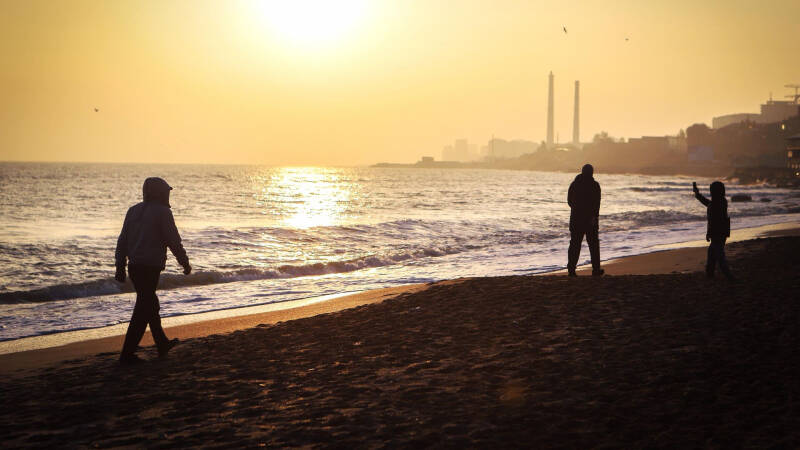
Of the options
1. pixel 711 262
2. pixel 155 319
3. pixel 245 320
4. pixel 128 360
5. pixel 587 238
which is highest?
pixel 587 238

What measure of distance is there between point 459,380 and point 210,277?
457 inches

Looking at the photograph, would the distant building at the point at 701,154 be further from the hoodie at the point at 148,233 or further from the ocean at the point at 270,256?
the hoodie at the point at 148,233

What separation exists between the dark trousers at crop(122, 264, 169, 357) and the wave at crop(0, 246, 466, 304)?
7648 millimetres

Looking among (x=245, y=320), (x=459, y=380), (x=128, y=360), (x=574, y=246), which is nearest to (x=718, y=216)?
(x=574, y=246)

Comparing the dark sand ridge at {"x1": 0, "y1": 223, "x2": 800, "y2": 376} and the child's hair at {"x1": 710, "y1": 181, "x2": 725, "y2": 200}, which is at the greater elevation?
the child's hair at {"x1": 710, "y1": 181, "x2": 725, "y2": 200}

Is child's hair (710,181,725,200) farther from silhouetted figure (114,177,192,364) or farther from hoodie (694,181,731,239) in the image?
silhouetted figure (114,177,192,364)

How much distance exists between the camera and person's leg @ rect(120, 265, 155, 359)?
7.42 meters

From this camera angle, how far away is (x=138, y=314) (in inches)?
297

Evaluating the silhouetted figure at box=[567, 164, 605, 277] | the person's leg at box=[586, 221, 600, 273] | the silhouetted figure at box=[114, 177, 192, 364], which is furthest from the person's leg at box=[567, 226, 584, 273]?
the silhouetted figure at box=[114, 177, 192, 364]

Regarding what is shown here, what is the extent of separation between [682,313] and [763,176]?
10273 centimetres

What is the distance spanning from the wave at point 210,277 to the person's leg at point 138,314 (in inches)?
302

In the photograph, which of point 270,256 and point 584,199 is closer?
point 584,199

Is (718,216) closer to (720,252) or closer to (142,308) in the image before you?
(720,252)

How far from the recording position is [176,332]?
32.2 feet
